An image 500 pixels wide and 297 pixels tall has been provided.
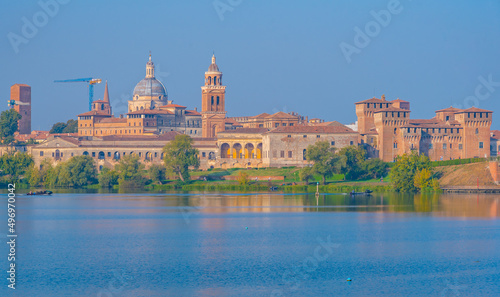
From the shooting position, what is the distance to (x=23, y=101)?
138625 millimetres

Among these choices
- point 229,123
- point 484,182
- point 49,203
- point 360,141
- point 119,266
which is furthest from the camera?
point 229,123

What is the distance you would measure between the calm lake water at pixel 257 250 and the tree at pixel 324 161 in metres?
19.7

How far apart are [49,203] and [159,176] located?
22.7 metres

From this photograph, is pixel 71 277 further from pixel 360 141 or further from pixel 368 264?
pixel 360 141

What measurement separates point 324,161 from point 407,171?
27.4ft

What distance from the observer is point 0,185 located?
80000 mm

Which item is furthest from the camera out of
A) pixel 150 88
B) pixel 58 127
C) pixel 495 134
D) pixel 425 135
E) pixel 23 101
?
pixel 23 101

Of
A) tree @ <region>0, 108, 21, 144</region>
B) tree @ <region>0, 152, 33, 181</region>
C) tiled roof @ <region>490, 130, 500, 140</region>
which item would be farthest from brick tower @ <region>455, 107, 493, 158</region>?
tree @ <region>0, 108, 21, 144</region>

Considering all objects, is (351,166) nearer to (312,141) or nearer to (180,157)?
(312,141)

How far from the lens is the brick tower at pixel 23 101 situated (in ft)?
452

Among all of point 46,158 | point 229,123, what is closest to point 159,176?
point 46,158

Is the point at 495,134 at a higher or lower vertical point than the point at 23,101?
lower

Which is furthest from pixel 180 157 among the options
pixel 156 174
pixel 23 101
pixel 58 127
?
pixel 23 101

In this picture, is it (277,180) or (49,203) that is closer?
(49,203)
